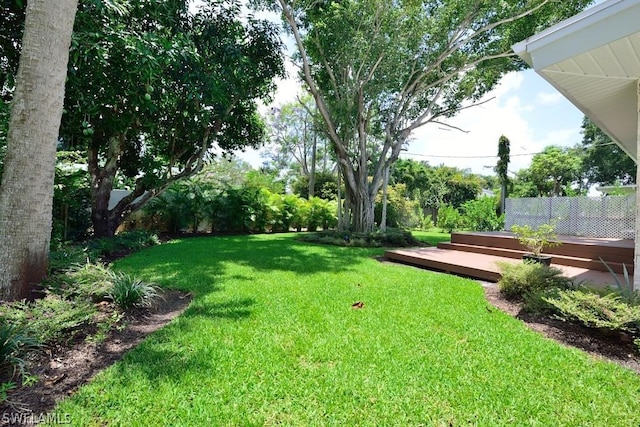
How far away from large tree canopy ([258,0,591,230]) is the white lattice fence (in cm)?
456

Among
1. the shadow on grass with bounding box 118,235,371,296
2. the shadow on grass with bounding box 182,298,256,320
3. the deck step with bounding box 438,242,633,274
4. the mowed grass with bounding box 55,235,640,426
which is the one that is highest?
the deck step with bounding box 438,242,633,274

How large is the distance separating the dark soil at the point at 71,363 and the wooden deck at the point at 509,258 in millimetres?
4897

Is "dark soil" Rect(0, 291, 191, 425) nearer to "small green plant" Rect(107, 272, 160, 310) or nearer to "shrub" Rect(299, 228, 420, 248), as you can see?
"small green plant" Rect(107, 272, 160, 310)

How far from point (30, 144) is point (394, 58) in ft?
31.0

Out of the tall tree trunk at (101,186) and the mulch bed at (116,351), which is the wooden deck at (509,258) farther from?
the tall tree trunk at (101,186)

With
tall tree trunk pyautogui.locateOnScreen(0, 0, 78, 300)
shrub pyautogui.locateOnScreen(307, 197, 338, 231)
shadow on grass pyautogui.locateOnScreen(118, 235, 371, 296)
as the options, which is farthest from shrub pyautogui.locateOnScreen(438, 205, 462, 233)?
tall tree trunk pyautogui.locateOnScreen(0, 0, 78, 300)

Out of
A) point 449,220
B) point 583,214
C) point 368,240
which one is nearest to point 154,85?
point 368,240

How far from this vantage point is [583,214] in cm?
959

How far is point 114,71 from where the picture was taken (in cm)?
588

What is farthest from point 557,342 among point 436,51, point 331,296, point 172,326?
point 436,51

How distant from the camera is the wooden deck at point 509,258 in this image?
533 cm

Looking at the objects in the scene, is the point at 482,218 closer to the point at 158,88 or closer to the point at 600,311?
the point at 600,311

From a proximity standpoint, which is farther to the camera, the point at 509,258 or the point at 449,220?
the point at 449,220

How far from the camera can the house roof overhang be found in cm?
292
